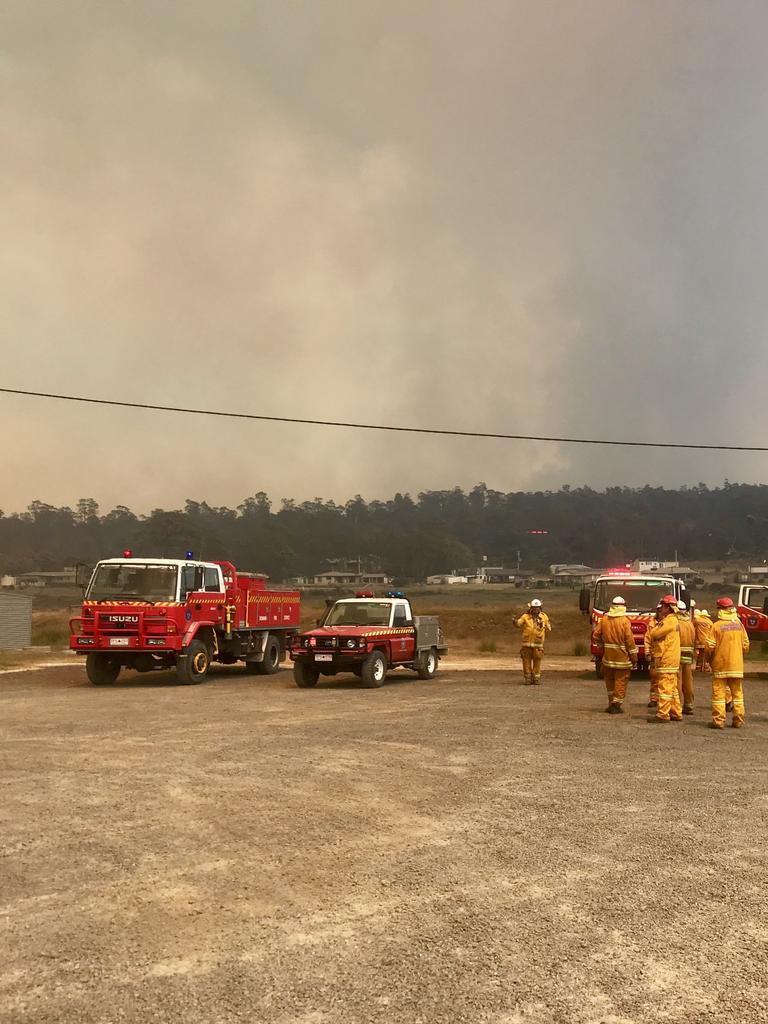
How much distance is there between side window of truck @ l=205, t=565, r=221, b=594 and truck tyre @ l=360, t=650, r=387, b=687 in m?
4.19

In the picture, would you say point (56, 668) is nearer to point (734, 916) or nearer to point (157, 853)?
point (157, 853)

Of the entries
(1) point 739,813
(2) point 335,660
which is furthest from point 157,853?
(2) point 335,660

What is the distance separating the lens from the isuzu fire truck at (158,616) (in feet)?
61.2

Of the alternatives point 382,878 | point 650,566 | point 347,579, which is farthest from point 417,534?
point 382,878

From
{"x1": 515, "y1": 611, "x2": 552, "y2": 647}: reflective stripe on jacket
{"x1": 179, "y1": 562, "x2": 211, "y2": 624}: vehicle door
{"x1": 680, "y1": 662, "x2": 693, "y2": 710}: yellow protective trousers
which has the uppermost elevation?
{"x1": 179, "y1": 562, "x2": 211, "y2": 624}: vehicle door

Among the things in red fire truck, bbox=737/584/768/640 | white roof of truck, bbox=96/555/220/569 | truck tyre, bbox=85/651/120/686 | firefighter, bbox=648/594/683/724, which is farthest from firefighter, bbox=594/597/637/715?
red fire truck, bbox=737/584/768/640

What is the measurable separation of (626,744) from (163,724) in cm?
632

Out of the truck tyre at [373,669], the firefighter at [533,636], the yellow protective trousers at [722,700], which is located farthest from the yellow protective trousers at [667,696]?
the truck tyre at [373,669]

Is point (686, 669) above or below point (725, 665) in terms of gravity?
below

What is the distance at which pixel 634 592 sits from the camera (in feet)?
70.6

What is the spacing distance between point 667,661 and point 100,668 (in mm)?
12049

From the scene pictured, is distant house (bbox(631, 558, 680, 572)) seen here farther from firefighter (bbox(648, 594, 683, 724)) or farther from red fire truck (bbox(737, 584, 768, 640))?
firefighter (bbox(648, 594, 683, 724))

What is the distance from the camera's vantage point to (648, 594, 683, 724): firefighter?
13.4 metres

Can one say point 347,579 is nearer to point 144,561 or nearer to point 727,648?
point 144,561
